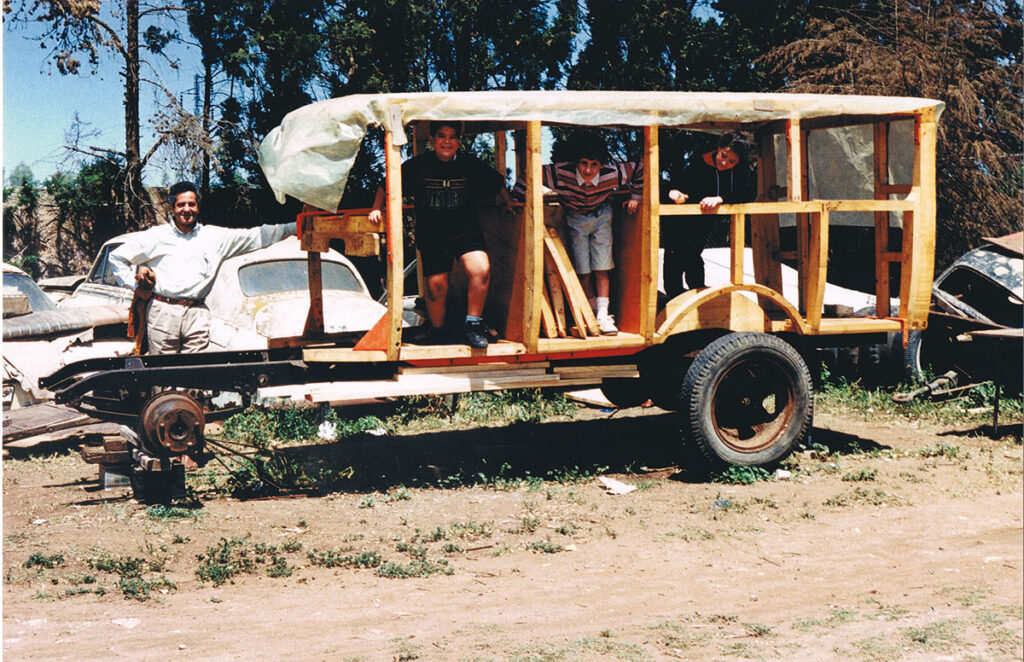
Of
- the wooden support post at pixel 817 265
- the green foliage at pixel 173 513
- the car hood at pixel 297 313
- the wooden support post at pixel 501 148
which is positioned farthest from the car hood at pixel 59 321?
the wooden support post at pixel 817 265

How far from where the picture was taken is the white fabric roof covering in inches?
258

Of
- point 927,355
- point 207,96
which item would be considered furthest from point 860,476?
point 207,96

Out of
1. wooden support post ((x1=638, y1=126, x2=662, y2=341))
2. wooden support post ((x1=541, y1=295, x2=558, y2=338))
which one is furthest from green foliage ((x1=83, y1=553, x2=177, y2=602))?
wooden support post ((x1=638, y1=126, x2=662, y2=341))

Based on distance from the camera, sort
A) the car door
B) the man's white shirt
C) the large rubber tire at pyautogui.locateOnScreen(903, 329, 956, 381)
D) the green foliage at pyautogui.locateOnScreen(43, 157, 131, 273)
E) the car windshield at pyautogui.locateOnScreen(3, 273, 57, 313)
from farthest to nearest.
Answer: the green foliage at pyautogui.locateOnScreen(43, 157, 131, 273)
the car door
the car windshield at pyautogui.locateOnScreen(3, 273, 57, 313)
the large rubber tire at pyautogui.locateOnScreen(903, 329, 956, 381)
the man's white shirt

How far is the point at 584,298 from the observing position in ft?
24.1

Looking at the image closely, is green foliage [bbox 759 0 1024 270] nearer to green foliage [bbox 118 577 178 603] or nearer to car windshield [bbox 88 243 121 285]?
car windshield [bbox 88 243 121 285]

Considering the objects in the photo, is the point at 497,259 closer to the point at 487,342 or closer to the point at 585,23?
the point at 487,342

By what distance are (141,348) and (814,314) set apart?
16.9 feet

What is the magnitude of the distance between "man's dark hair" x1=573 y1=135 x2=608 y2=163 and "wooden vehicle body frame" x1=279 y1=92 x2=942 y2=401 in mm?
389

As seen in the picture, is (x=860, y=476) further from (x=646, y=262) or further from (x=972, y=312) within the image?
(x=972, y=312)

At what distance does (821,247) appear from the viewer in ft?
25.0

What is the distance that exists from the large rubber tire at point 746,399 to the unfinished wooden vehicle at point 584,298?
0.5 inches

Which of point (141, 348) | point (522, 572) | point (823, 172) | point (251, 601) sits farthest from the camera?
point (823, 172)

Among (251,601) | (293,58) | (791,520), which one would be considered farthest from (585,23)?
(251,601)
